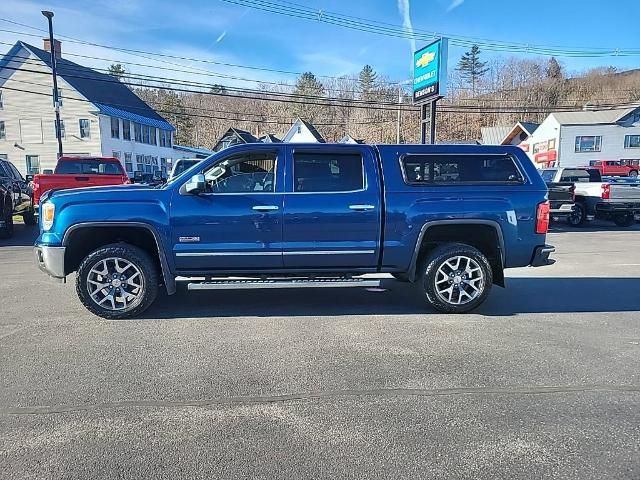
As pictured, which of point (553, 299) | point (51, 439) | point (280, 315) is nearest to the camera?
point (51, 439)

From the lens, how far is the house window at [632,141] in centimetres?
4659

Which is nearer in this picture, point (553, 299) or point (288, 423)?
point (288, 423)

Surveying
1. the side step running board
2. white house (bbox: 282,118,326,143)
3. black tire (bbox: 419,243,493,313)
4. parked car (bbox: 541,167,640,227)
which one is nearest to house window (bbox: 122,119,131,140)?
white house (bbox: 282,118,326,143)

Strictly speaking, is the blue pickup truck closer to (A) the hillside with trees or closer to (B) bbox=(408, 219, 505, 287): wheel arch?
(B) bbox=(408, 219, 505, 287): wheel arch

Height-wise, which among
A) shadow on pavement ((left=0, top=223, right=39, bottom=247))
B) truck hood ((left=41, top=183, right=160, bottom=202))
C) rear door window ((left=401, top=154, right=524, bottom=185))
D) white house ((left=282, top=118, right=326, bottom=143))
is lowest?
shadow on pavement ((left=0, top=223, right=39, bottom=247))

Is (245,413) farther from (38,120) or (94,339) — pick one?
(38,120)

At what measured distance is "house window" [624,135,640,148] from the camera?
153 feet

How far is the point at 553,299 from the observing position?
633 centimetres

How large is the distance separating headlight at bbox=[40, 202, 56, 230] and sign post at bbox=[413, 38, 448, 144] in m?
14.1

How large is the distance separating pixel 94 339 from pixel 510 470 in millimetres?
3925

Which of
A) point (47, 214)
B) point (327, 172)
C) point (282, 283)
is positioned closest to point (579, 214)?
point (327, 172)

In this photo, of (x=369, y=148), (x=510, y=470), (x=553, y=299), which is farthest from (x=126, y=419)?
(x=553, y=299)

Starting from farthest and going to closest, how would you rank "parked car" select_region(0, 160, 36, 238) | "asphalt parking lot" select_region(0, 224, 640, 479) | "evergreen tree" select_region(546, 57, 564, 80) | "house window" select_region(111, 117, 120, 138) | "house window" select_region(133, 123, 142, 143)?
"evergreen tree" select_region(546, 57, 564, 80), "house window" select_region(133, 123, 142, 143), "house window" select_region(111, 117, 120, 138), "parked car" select_region(0, 160, 36, 238), "asphalt parking lot" select_region(0, 224, 640, 479)

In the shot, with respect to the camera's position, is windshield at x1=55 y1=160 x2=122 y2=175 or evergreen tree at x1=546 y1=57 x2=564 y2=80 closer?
windshield at x1=55 y1=160 x2=122 y2=175
